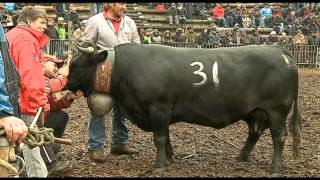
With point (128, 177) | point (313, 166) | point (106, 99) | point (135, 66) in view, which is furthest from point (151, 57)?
point (313, 166)

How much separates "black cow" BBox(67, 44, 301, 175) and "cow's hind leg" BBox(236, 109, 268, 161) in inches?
1.1

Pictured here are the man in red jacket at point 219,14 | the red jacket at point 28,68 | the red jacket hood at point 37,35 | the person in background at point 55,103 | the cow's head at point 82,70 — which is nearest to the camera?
the red jacket at point 28,68

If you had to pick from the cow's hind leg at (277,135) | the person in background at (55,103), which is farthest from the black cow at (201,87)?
the person in background at (55,103)

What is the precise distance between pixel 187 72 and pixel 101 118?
1.46m

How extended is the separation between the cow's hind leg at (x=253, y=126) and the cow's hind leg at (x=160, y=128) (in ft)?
3.52

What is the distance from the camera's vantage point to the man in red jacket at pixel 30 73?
217 inches

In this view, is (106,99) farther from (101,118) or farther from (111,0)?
(111,0)

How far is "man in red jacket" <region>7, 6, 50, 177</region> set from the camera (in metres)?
5.52

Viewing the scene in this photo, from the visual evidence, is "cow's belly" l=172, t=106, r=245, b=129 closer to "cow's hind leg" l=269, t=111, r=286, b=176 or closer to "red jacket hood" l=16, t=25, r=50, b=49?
"cow's hind leg" l=269, t=111, r=286, b=176

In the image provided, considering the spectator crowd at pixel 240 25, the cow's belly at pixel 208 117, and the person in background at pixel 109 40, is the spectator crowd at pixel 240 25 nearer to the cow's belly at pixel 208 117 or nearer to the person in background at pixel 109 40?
the person in background at pixel 109 40

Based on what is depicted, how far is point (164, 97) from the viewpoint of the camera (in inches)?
262

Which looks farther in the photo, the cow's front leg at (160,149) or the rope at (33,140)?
the cow's front leg at (160,149)

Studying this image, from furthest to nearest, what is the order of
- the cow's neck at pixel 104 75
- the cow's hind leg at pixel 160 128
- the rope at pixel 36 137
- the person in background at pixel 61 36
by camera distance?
the person in background at pixel 61 36
the cow's neck at pixel 104 75
the cow's hind leg at pixel 160 128
the rope at pixel 36 137

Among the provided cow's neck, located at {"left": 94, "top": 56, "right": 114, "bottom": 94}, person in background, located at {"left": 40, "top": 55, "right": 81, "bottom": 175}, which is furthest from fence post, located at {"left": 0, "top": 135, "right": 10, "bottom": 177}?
cow's neck, located at {"left": 94, "top": 56, "right": 114, "bottom": 94}
